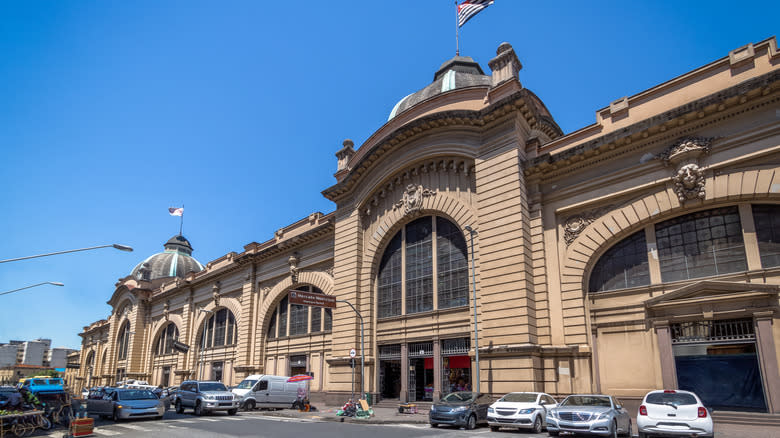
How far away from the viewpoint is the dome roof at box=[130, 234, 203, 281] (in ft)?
228

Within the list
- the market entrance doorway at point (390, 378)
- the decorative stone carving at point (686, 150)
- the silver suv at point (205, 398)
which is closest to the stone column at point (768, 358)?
the decorative stone carving at point (686, 150)

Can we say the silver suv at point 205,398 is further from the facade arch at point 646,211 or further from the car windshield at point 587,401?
the facade arch at point 646,211

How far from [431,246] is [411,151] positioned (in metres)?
5.79

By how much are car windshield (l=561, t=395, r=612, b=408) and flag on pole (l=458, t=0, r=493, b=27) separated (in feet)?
66.0

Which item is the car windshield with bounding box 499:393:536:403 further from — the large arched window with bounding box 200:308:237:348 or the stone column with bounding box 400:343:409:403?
the large arched window with bounding box 200:308:237:348

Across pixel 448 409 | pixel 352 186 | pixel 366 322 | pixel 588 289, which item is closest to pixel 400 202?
pixel 352 186

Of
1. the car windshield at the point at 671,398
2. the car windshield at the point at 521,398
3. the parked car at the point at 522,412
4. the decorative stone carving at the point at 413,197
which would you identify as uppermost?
the decorative stone carving at the point at 413,197

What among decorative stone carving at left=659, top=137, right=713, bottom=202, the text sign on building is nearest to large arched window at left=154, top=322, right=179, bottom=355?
the text sign on building

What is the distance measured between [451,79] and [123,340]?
60320 millimetres

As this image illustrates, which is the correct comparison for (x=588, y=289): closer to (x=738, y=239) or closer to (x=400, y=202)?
(x=738, y=239)

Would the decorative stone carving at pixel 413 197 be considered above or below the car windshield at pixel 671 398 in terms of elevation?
above

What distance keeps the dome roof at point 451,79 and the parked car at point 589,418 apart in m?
22.0

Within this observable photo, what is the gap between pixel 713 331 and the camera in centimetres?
1845

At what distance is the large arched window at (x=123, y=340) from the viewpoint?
68125 mm
